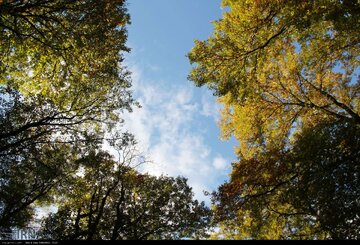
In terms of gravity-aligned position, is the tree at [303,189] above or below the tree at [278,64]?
below

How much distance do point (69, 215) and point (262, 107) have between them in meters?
13.7

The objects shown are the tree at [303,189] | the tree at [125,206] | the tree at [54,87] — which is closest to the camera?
the tree at [303,189]

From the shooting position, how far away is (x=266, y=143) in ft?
56.6

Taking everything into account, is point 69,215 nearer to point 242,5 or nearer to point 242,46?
point 242,46

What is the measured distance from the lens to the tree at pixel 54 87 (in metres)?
14.0

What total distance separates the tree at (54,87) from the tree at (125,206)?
137 cm

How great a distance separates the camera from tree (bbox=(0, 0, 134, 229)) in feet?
46.0

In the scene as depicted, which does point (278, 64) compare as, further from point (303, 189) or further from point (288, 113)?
point (303, 189)

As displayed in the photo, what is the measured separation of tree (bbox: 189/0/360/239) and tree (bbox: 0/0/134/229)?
15.9 ft

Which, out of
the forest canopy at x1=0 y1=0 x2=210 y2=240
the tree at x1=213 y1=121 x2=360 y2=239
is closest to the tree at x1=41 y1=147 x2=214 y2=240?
the forest canopy at x1=0 y1=0 x2=210 y2=240

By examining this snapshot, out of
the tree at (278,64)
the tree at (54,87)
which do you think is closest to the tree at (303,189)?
the tree at (278,64)

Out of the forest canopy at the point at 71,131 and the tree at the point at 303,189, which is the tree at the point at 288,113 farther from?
the forest canopy at the point at 71,131

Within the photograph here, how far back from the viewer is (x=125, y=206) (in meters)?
21.1

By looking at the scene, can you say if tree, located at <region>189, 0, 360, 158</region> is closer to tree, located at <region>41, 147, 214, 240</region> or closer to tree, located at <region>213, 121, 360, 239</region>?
tree, located at <region>213, 121, 360, 239</region>
